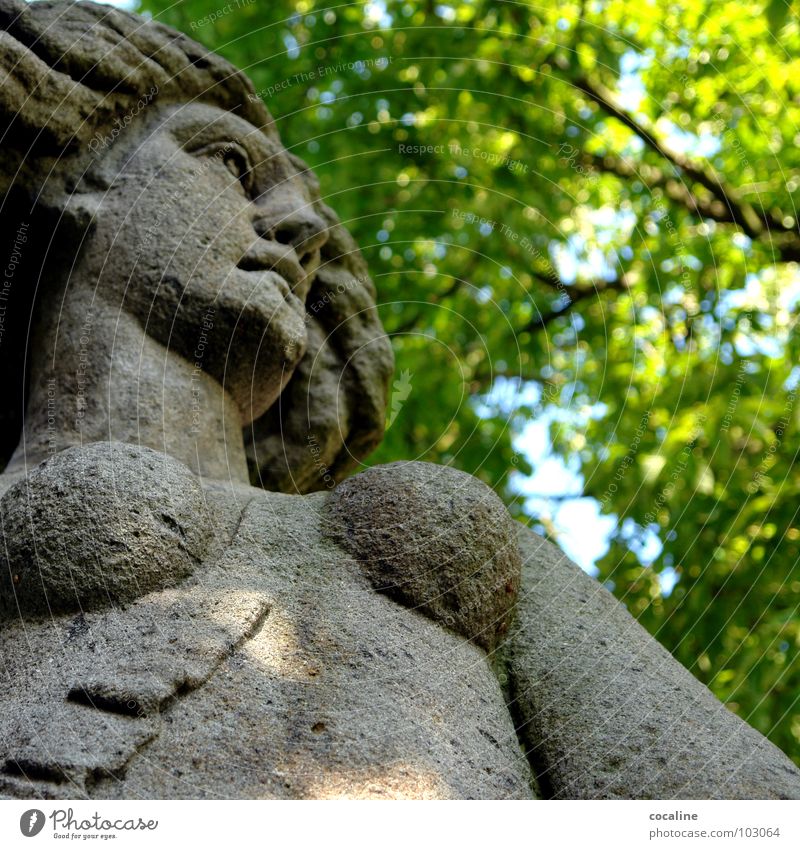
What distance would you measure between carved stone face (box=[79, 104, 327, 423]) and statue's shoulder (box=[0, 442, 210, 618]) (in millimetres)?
834

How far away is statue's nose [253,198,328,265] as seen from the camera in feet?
12.5

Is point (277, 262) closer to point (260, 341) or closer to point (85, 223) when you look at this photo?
point (260, 341)

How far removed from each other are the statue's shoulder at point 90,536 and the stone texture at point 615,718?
87 cm

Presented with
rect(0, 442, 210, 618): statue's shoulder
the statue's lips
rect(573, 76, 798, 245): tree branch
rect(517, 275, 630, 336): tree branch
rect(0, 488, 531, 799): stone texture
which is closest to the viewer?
rect(0, 488, 531, 799): stone texture

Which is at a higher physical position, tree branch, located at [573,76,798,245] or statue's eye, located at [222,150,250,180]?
tree branch, located at [573,76,798,245]

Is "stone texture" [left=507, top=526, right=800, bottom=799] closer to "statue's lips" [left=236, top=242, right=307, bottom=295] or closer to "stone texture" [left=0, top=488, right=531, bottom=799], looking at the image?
→ "stone texture" [left=0, top=488, right=531, bottom=799]

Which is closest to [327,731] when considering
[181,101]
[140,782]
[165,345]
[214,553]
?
[140,782]

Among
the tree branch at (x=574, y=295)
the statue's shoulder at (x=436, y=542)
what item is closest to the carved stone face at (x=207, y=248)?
the statue's shoulder at (x=436, y=542)

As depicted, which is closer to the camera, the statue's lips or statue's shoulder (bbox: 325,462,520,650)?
statue's shoulder (bbox: 325,462,520,650)

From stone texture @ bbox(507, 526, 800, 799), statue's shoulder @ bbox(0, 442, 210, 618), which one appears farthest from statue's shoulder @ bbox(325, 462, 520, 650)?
statue's shoulder @ bbox(0, 442, 210, 618)

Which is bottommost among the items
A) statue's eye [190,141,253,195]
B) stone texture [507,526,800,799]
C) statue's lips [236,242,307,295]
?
stone texture [507,526,800,799]

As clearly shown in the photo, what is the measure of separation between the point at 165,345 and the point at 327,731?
1.50 meters

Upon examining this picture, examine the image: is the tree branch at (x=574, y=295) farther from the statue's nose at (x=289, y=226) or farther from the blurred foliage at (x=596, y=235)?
the statue's nose at (x=289, y=226)

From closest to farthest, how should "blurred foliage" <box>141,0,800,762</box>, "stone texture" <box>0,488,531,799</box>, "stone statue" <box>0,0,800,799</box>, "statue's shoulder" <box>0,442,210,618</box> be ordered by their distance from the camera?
"stone texture" <box>0,488,531,799</box>
"stone statue" <box>0,0,800,799</box>
"statue's shoulder" <box>0,442,210,618</box>
"blurred foliage" <box>141,0,800,762</box>
